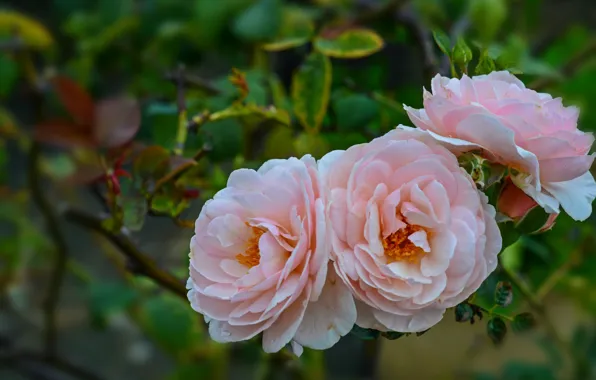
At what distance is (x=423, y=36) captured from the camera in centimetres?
52

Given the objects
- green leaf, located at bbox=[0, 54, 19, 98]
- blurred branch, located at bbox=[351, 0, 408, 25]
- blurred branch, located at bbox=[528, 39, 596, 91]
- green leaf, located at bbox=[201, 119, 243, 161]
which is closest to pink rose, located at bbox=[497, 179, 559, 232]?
green leaf, located at bbox=[201, 119, 243, 161]

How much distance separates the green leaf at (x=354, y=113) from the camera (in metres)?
0.43

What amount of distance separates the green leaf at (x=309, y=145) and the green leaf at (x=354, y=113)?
0.08 ft

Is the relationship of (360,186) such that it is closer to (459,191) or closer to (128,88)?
(459,191)

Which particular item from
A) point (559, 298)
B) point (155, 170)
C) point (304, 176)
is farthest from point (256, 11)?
point (559, 298)

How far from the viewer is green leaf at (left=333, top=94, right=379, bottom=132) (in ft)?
1.42

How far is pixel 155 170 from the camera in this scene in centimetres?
36

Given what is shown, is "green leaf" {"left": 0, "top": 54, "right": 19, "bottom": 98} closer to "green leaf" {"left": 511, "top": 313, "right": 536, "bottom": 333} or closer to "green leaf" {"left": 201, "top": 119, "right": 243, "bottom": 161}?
"green leaf" {"left": 201, "top": 119, "right": 243, "bottom": 161}

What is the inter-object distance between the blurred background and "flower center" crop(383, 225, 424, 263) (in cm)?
8

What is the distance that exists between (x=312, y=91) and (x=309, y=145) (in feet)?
0.13

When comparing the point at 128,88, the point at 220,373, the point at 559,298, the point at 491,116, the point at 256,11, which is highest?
the point at 491,116

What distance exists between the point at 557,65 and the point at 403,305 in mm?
518

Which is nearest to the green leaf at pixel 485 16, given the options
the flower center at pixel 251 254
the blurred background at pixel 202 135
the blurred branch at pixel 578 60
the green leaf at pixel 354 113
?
the blurred background at pixel 202 135

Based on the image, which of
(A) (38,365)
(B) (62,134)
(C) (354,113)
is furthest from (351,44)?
(A) (38,365)
